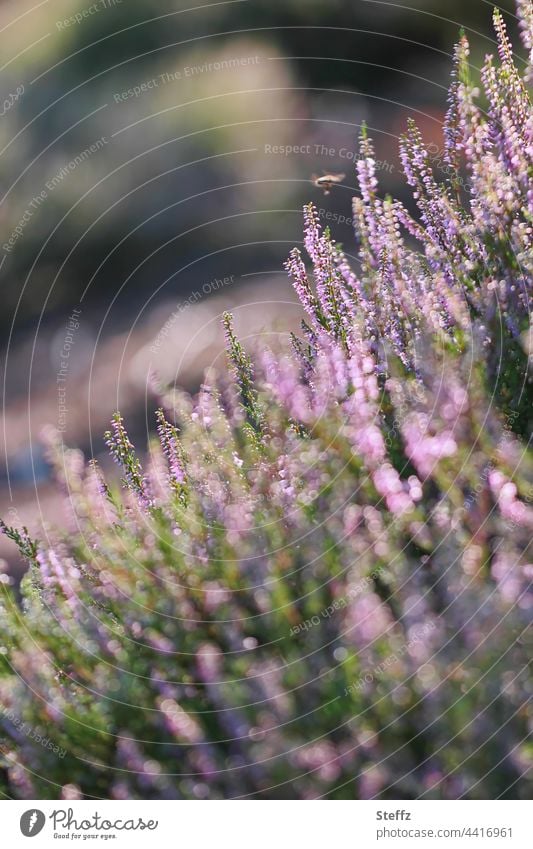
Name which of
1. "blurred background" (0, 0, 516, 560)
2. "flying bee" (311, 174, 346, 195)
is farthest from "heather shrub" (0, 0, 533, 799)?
"blurred background" (0, 0, 516, 560)

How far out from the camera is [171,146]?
9195mm

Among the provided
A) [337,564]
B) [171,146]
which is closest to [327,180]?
[337,564]

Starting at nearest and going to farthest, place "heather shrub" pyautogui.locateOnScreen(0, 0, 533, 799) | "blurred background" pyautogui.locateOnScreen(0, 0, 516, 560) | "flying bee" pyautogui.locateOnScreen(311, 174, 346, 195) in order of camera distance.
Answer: "heather shrub" pyautogui.locateOnScreen(0, 0, 533, 799) < "flying bee" pyautogui.locateOnScreen(311, 174, 346, 195) < "blurred background" pyautogui.locateOnScreen(0, 0, 516, 560)

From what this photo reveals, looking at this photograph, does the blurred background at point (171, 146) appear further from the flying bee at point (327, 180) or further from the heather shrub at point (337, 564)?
the heather shrub at point (337, 564)

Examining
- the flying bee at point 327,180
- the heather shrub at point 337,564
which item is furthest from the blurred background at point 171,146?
the heather shrub at point 337,564

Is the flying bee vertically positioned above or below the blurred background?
below

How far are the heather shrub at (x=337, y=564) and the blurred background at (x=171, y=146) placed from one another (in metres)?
4.96

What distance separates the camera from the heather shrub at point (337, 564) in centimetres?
195

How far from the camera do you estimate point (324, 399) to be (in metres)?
2.65

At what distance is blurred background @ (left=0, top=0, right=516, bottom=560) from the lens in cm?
829

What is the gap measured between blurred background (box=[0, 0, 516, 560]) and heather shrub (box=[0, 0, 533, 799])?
4955 millimetres

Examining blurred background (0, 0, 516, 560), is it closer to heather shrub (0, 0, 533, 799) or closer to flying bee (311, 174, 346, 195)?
flying bee (311, 174, 346, 195)

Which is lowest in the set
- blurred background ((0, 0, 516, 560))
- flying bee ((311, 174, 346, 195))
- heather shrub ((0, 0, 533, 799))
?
heather shrub ((0, 0, 533, 799))
